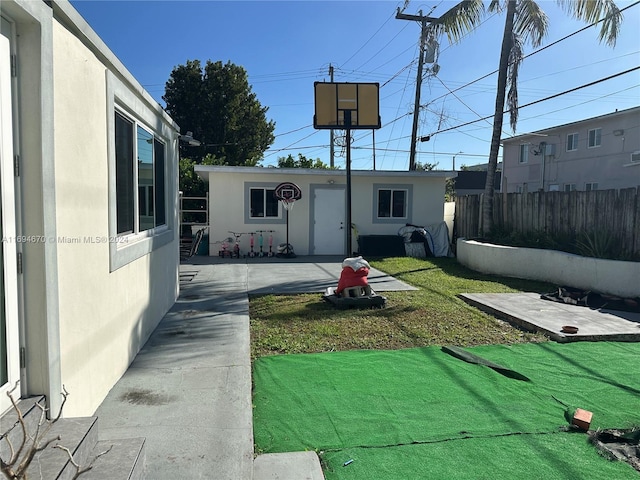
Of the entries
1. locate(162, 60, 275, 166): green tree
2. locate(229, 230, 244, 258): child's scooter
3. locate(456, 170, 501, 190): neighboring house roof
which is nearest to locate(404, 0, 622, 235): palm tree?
locate(229, 230, 244, 258): child's scooter

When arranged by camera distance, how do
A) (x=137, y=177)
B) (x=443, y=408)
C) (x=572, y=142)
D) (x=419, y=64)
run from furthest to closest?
(x=572, y=142), (x=419, y=64), (x=137, y=177), (x=443, y=408)

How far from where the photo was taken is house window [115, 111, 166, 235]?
4.27m

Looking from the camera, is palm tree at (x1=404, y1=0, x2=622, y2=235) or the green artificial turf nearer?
the green artificial turf

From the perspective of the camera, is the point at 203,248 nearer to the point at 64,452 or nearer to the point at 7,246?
the point at 7,246

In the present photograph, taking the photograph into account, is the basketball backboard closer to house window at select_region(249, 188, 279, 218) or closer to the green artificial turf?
the green artificial turf

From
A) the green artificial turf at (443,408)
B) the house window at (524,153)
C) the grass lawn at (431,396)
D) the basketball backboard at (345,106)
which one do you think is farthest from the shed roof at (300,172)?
the house window at (524,153)

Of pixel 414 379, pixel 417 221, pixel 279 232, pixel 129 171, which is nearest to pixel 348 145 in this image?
pixel 129 171

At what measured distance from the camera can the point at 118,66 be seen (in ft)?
13.4

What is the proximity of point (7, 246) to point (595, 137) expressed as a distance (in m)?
24.7

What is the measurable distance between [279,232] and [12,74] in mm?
12088

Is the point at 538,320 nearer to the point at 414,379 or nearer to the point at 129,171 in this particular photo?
the point at 414,379

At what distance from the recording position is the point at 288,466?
2766mm

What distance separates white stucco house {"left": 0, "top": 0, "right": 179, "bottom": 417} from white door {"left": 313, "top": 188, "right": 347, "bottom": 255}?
9.97m

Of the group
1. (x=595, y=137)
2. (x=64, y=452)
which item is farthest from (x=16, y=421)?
(x=595, y=137)
